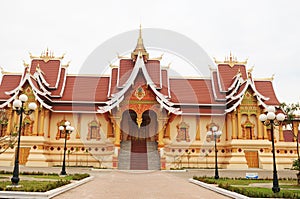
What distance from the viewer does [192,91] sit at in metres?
26.2

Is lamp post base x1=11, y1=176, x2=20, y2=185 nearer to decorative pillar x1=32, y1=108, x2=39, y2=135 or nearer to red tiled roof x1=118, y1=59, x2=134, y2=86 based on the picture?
decorative pillar x1=32, y1=108, x2=39, y2=135

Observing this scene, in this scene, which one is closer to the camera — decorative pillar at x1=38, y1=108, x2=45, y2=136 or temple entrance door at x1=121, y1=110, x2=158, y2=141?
decorative pillar at x1=38, y1=108, x2=45, y2=136

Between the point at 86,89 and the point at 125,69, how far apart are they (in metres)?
3.84

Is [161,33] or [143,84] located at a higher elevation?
[161,33]

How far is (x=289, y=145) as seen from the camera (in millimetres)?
24344

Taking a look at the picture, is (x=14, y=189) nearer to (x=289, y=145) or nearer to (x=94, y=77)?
(x=94, y=77)

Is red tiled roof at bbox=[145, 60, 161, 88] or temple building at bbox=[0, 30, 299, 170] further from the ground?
red tiled roof at bbox=[145, 60, 161, 88]

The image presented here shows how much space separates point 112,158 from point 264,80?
15.7m

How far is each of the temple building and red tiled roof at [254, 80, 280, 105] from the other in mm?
111

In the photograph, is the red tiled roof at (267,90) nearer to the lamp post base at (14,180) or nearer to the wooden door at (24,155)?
the wooden door at (24,155)

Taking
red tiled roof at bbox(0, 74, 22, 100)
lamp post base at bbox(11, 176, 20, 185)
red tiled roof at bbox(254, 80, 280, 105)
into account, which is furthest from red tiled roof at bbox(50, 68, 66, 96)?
red tiled roof at bbox(254, 80, 280, 105)

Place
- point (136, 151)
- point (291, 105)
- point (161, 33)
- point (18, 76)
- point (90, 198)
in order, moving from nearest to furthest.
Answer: point (90, 198), point (291, 105), point (161, 33), point (136, 151), point (18, 76)

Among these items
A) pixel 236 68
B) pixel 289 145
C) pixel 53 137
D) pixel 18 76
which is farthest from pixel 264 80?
pixel 18 76

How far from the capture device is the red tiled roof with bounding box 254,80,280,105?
25.5m
